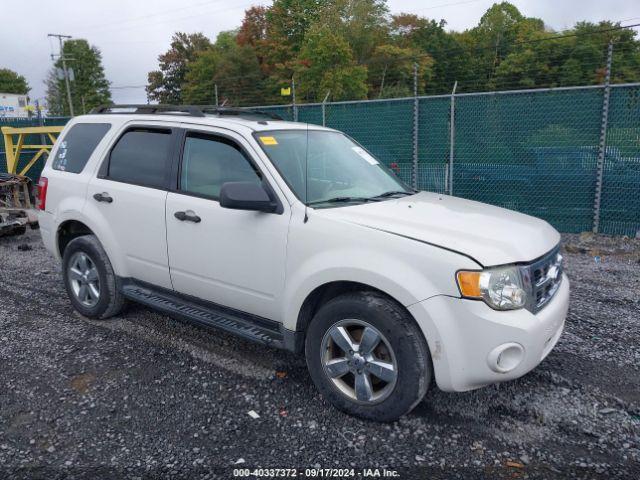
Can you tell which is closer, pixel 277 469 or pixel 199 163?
pixel 277 469

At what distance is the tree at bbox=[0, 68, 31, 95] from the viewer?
9731cm

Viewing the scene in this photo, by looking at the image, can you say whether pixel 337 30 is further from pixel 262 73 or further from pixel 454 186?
pixel 454 186

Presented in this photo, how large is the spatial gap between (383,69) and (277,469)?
5082 centimetres

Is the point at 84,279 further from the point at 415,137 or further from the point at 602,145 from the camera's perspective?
the point at 602,145

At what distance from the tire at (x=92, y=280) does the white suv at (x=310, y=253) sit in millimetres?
15

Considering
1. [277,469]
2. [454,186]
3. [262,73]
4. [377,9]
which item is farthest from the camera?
[262,73]

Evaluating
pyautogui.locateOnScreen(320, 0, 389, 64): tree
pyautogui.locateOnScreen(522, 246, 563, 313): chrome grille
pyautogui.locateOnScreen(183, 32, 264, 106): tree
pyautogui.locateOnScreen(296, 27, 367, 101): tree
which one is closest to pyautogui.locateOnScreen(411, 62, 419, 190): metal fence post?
pyautogui.locateOnScreen(522, 246, 563, 313): chrome grille

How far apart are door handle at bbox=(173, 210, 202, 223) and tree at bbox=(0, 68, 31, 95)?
110 meters

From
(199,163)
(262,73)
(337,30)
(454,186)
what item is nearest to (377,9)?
(337,30)

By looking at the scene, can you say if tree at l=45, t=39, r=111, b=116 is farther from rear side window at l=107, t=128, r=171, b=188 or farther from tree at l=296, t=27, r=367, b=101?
rear side window at l=107, t=128, r=171, b=188

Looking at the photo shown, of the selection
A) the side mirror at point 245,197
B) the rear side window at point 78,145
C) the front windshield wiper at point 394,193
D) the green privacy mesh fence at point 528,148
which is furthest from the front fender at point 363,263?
the green privacy mesh fence at point 528,148

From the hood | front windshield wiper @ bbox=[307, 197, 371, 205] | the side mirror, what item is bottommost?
the hood

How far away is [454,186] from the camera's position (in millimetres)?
9742

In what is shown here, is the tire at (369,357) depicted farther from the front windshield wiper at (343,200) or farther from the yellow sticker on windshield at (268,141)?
the yellow sticker on windshield at (268,141)
